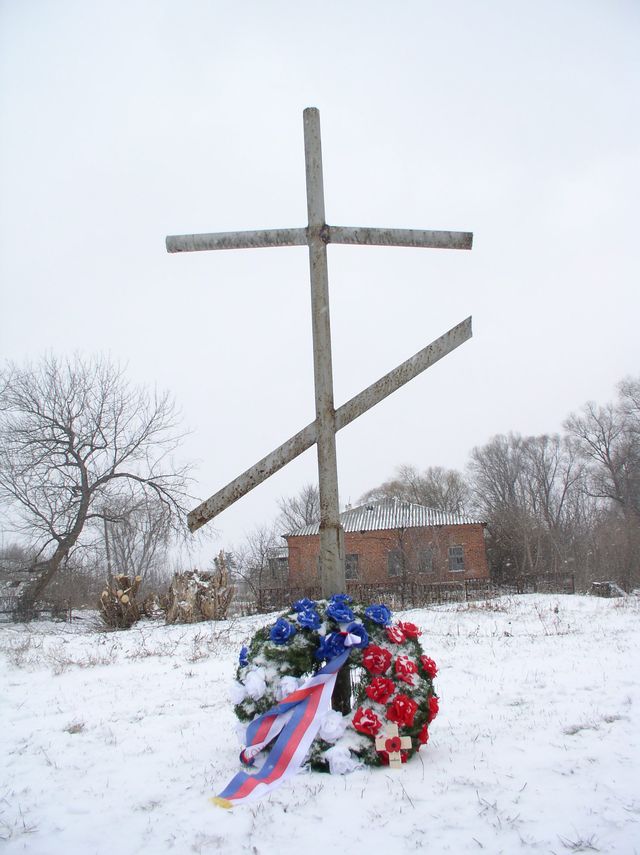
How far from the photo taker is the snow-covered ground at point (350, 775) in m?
2.64

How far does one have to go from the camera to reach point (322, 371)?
13.7 ft

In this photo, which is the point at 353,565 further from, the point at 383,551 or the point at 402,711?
the point at 402,711

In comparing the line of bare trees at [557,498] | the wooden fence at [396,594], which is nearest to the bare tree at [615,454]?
the line of bare trees at [557,498]

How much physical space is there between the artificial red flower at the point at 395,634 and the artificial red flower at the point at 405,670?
13cm

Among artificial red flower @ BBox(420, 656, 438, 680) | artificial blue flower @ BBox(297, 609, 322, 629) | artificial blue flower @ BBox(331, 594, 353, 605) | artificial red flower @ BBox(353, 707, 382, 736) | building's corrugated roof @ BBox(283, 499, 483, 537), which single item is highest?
building's corrugated roof @ BBox(283, 499, 483, 537)

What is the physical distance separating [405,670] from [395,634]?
0.25 meters

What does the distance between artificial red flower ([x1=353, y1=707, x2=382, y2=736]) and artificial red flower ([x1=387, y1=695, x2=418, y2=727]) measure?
0.29 ft

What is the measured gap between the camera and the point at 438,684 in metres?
6.05

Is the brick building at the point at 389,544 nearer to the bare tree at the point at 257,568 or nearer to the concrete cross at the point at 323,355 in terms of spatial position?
the bare tree at the point at 257,568

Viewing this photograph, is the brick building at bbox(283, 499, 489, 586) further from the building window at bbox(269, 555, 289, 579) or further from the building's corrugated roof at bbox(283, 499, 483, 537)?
the building window at bbox(269, 555, 289, 579)

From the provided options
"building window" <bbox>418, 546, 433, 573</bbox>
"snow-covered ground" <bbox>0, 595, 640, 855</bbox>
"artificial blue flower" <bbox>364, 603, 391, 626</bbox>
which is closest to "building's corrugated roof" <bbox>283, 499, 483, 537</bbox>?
"building window" <bbox>418, 546, 433, 573</bbox>

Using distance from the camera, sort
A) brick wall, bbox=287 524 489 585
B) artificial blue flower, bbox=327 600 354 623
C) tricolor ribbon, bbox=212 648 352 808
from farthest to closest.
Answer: brick wall, bbox=287 524 489 585 → artificial blue flower, bbox=327 600 354 623 → tricolor ribbon, bbox=212 648 352 808

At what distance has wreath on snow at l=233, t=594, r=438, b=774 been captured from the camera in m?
3.51

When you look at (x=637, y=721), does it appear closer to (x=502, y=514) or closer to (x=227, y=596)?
(x=227, y=596)
